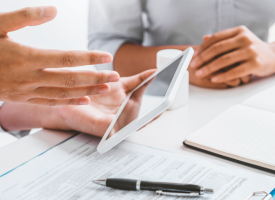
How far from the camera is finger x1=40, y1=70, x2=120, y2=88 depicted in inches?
14.8

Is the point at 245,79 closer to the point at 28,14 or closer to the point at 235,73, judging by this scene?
the point at 235,73

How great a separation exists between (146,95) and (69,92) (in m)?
0.14

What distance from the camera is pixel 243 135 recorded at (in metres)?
0.43

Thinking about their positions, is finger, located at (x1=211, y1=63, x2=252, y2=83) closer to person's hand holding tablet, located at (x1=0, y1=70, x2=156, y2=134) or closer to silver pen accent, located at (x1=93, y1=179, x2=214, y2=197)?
person's hand holding tablet, located at (x1=0, y1=70, x2=156, y2=134)

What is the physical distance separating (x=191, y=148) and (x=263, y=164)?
105mm

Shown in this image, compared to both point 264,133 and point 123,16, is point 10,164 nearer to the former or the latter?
point 264,133

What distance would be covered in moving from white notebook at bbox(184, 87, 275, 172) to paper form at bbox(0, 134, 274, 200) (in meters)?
0.03

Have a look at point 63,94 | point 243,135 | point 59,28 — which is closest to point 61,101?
point 63,94

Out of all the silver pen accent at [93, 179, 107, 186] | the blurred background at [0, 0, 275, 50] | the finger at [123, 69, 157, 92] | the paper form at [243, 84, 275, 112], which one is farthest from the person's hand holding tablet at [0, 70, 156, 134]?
the blurred background at [0, 0, 275, 50]

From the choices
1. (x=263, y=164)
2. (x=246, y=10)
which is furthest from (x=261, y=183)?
(x=246, y=10)

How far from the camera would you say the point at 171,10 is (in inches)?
32.8

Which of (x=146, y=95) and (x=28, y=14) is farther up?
(x=28, y=14)

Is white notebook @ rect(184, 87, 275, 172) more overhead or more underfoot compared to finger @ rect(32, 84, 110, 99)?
more underfoot

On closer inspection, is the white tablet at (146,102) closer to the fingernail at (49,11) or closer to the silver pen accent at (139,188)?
the silver pen accent at (139,188)
